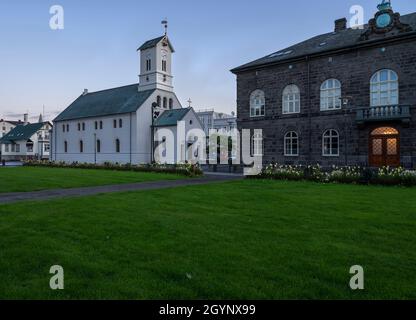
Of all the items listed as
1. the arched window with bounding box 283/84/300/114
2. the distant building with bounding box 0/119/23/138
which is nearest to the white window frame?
the arched window with bounding box 283/84/300/114

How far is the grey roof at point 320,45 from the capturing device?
2564cm

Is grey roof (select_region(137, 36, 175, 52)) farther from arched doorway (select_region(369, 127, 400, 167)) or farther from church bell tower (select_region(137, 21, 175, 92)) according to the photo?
arched doorway (select_region(369, 127, 400, 167))

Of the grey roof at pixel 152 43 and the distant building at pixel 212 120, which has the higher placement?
the grey roof at pixel 152 43

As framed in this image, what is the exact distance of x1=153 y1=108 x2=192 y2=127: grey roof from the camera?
45875mm

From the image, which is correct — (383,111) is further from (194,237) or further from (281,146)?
(194,237)

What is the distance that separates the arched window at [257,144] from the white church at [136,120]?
46.4 ft

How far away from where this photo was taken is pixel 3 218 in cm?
812

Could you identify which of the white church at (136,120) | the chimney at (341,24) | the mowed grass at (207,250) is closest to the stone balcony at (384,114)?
the chimney at (341,24)

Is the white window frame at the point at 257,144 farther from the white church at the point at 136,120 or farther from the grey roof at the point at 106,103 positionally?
the grey roof at the point at 106,103

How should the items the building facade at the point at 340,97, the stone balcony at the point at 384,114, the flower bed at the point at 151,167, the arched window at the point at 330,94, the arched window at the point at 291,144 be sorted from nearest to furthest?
1. the stone balcony at the point at 384,114
2. the building facade at the point at 340,97
3. the flower bed at the point at 151,167
4. the arched window at the point at 330,94
5. the arched window at the point at 291,144

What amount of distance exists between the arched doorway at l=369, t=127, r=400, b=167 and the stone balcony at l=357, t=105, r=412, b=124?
1178mm
